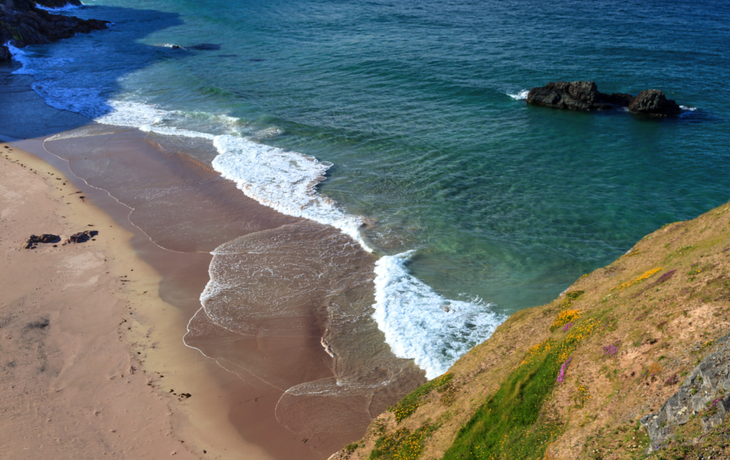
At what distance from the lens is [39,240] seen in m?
20.4

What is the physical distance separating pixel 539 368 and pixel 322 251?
473 inches

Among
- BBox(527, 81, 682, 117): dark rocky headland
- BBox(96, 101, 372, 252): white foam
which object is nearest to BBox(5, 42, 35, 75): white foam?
BBox(96, 101, 372, 252): white foam

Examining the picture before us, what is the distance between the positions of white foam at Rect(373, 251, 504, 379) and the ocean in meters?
0.07

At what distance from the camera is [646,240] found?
41.3 ft

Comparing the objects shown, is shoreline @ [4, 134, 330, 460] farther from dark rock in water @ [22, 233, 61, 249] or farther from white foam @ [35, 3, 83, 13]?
white foam @ [35, 3, 83, 13]

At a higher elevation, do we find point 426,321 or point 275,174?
point 275,174

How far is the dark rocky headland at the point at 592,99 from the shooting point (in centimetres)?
3228

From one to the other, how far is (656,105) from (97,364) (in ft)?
117

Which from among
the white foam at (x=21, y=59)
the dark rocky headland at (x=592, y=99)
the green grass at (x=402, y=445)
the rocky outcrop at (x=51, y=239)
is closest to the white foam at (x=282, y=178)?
the rocky outcrop at (x=51, y=239)

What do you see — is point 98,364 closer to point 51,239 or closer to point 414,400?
point 51,239

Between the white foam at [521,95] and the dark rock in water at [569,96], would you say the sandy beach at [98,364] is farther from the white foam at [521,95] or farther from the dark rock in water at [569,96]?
the dark rock in water at [569,96]

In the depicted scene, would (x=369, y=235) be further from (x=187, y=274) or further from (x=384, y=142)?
(x=384, y=142)

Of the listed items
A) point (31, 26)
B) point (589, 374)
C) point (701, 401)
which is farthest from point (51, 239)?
point (31, 26)

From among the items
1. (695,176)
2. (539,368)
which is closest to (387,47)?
(695,176)
